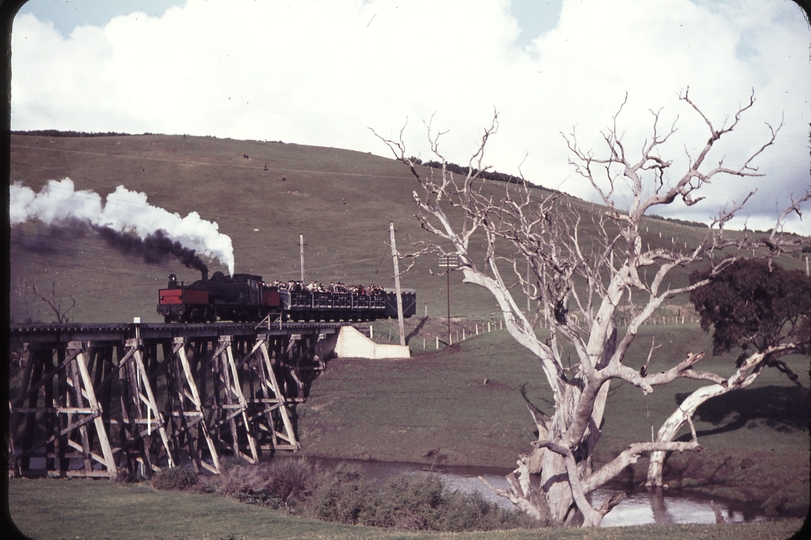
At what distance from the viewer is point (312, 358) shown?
36656 mm

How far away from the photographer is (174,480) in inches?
717

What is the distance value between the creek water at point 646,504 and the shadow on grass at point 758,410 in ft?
13.6

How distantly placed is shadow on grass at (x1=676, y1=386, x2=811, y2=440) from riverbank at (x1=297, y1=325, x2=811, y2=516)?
0.12 ft

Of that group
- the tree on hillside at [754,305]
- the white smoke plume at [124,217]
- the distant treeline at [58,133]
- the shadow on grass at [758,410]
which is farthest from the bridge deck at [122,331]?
the distant treeline at [58,133]

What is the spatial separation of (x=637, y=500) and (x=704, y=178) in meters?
12.2

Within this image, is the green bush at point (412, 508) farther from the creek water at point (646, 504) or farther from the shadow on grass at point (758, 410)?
the shadow on grass at point (758, 410)

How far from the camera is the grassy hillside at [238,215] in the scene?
55500 millimetres

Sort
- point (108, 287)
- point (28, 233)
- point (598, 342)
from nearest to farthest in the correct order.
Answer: point (598, 342), point (108, 287), point (28, 233)

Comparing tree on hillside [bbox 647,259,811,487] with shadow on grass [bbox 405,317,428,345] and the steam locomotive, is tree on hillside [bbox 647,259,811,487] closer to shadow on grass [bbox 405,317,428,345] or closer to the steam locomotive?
the steam locomotive

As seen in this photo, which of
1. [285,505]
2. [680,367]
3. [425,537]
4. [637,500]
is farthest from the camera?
[637,500]

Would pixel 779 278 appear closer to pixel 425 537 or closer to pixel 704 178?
pixel 704 178

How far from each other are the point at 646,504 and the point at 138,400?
15542 mm

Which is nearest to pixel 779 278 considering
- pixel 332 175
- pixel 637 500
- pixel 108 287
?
pixel 637 500

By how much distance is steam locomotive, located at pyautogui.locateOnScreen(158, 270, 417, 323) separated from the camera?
27.1 metres
